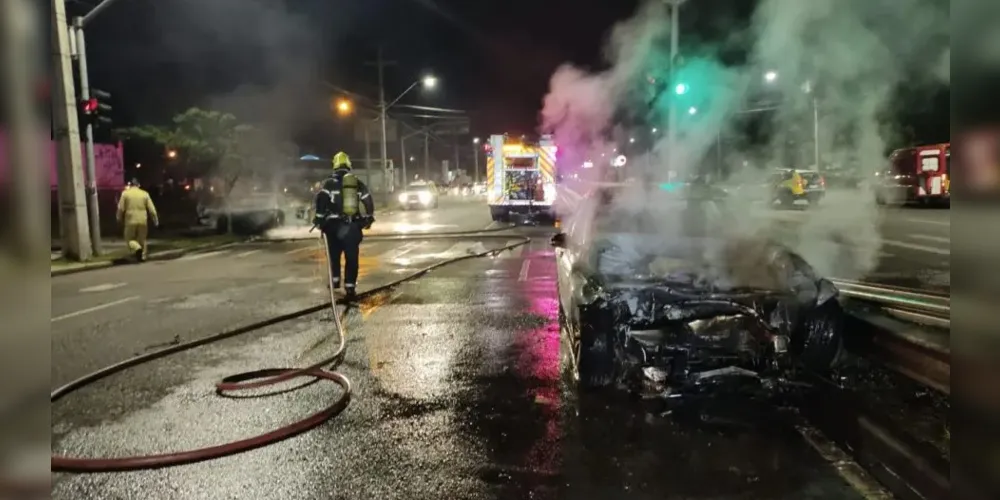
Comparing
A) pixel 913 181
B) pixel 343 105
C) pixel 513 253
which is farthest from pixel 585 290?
pixel 343 105

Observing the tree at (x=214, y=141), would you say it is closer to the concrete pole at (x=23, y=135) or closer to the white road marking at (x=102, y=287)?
the white road marking at (x=102, y=287)

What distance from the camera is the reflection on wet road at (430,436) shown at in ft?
12.1

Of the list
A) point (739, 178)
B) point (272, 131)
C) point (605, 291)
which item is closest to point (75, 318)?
point (605, 291)

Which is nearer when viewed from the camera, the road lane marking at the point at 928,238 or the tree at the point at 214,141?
the road lane marking at the point at 928,238

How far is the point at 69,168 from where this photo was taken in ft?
46.8

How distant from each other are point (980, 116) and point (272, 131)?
37.7 m

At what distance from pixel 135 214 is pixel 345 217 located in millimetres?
7421

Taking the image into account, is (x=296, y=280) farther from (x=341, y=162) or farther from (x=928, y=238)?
(x=928, y=238)

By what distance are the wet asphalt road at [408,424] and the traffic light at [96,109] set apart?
7.09 meters

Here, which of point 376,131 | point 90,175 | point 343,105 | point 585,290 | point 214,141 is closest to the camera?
point 585,290

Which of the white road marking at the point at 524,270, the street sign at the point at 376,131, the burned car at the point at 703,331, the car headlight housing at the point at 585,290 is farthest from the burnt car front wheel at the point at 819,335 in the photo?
the street sign at the point at 376,131

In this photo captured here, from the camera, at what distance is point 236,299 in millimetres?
9789

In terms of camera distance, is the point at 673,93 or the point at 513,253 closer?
the point at 673,93

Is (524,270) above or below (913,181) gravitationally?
below
